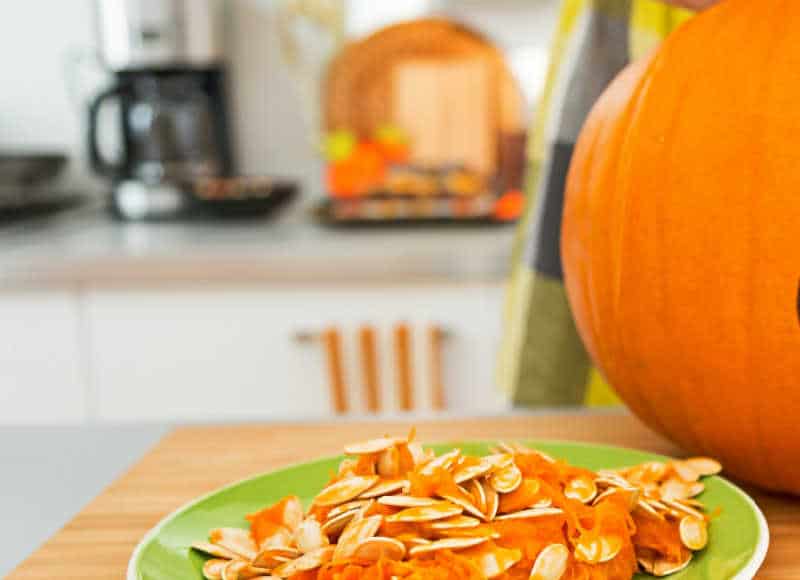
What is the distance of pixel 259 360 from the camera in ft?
5.59

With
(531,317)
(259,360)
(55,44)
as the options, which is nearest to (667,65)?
(531,317)

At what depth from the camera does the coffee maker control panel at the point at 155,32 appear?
6.39 ft

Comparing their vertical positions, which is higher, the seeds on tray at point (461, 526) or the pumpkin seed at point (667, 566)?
the seeds on tray at point (461, 526)

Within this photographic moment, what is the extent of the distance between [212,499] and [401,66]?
179 centimetres

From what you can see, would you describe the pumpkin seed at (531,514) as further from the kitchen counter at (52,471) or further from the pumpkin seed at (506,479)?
the kitchen counter at (52,471)

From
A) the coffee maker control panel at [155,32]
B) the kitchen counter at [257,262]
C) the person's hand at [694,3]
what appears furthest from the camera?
the coffee maker control panel at [155,32]

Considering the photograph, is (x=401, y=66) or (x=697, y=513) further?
(x=401, y=66)

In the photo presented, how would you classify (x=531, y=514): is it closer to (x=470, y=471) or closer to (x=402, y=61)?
(x=470, y=471)

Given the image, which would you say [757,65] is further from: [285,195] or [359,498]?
[285,195]

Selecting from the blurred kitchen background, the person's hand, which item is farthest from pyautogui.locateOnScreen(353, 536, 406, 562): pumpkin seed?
the blurred kitchen background

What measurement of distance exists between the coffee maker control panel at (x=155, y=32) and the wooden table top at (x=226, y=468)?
55.6 inches

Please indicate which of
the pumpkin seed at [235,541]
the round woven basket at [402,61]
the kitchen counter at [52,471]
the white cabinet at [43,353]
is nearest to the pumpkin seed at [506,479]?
the pumpkin seed at [235,541]

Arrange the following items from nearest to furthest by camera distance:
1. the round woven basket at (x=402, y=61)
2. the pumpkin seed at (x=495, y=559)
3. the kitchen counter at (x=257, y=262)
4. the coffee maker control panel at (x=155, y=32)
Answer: the pumpkin seed at (x=495, y=559) → the kitchen counter at (x=257, y=262) → the coffee maker control panel at (x=155, y=32) → the round woven basket at (x=402, y=61)

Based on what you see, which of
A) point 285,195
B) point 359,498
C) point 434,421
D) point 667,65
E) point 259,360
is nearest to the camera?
point 359,498
